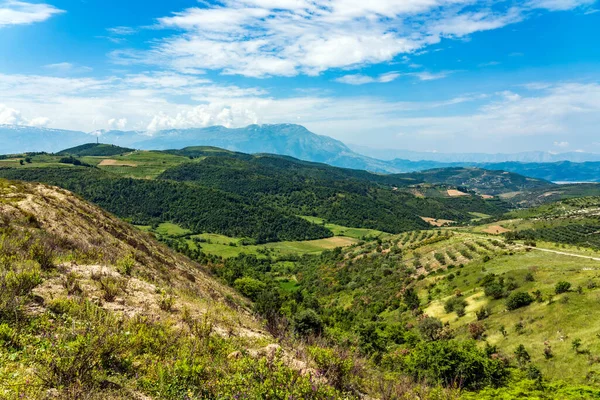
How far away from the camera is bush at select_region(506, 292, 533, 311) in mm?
43938

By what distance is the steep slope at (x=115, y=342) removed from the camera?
25.6ft

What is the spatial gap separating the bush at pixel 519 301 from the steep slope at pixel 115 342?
44227 mm

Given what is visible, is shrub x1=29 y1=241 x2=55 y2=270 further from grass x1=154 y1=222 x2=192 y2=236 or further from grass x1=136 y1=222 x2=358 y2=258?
grass x1=154 y1=222 x2=192 y2=236

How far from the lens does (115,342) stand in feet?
31.0

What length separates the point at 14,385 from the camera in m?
6.76

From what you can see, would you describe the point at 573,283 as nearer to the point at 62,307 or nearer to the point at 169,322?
the point at 169,322

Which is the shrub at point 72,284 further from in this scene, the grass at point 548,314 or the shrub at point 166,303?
the grass at point 548,314

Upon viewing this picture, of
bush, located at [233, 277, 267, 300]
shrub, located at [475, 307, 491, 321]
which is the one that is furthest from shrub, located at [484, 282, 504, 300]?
bush, located at [233, 277, 267, 300]

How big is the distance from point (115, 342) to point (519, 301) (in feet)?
169

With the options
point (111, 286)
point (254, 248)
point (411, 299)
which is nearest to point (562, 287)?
point (411, 299)

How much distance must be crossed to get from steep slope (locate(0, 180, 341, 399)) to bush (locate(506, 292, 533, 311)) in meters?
44.2

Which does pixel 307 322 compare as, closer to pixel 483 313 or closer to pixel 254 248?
pixel 483 313

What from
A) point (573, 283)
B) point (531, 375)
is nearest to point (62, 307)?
point (531, 375)

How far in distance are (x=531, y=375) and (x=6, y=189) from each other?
54405 millimetres
